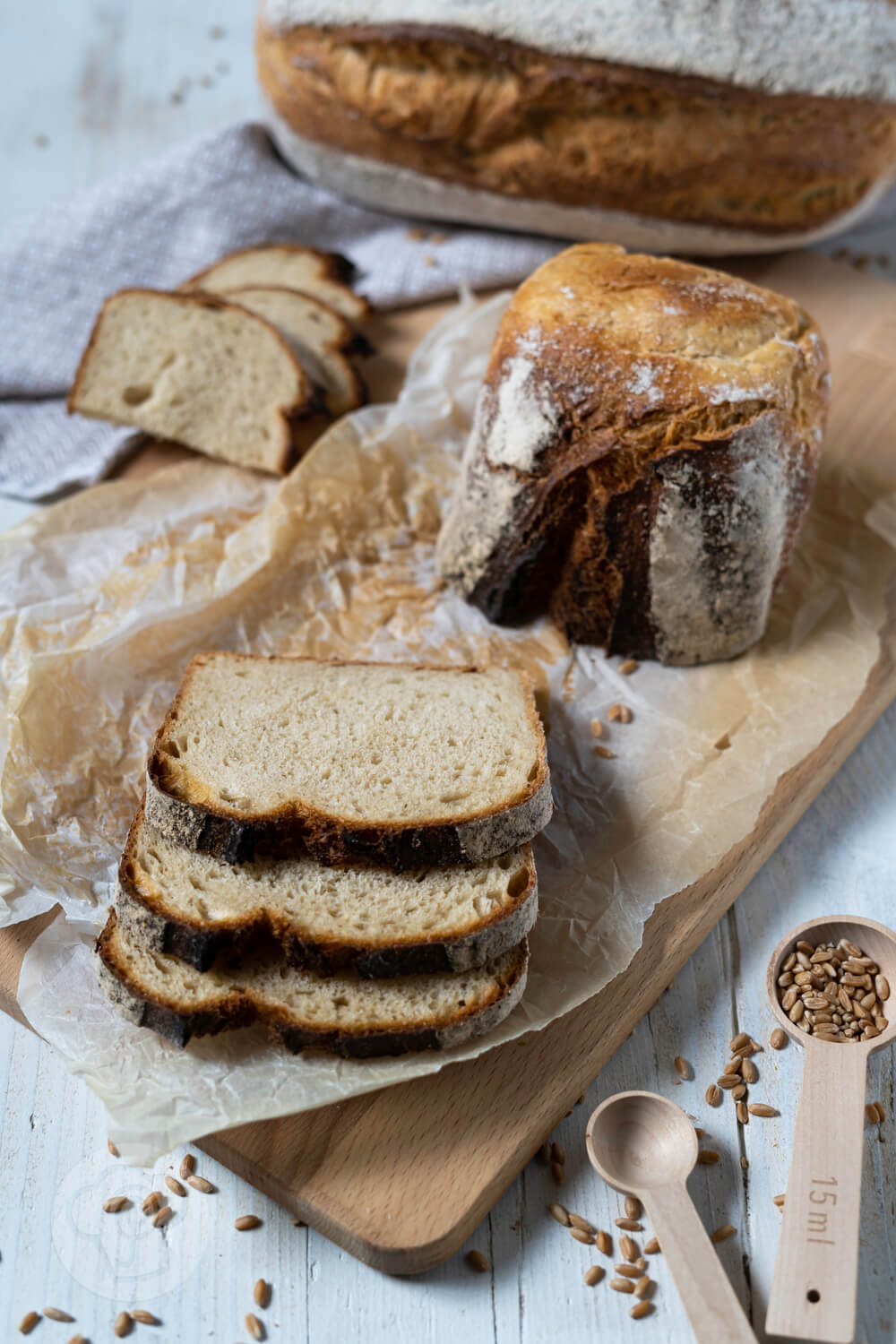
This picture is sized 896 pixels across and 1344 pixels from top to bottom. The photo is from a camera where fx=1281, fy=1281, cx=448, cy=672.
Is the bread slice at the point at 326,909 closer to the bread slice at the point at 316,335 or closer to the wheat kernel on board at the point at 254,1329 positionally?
the wheat kernel on board at the point at 254,1329

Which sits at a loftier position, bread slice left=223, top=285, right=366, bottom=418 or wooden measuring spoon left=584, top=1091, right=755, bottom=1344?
bread slice left=223, top=285, right=366, bottom=418

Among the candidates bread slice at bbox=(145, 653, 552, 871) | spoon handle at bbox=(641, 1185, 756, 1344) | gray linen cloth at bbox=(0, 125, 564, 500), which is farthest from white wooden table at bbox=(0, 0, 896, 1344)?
gray linen cloth at bbox=(0, 125, 564, 500)

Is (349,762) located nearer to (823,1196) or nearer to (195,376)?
(823,1196)

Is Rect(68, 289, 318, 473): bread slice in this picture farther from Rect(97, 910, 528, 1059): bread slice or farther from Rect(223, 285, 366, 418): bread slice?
Rect(97, 910, 528, 1059): bread slice

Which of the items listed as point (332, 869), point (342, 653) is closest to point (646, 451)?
point (342, 653)

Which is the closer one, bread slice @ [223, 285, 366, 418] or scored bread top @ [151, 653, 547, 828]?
scored bread top @ [151, 653, 547, 828]
